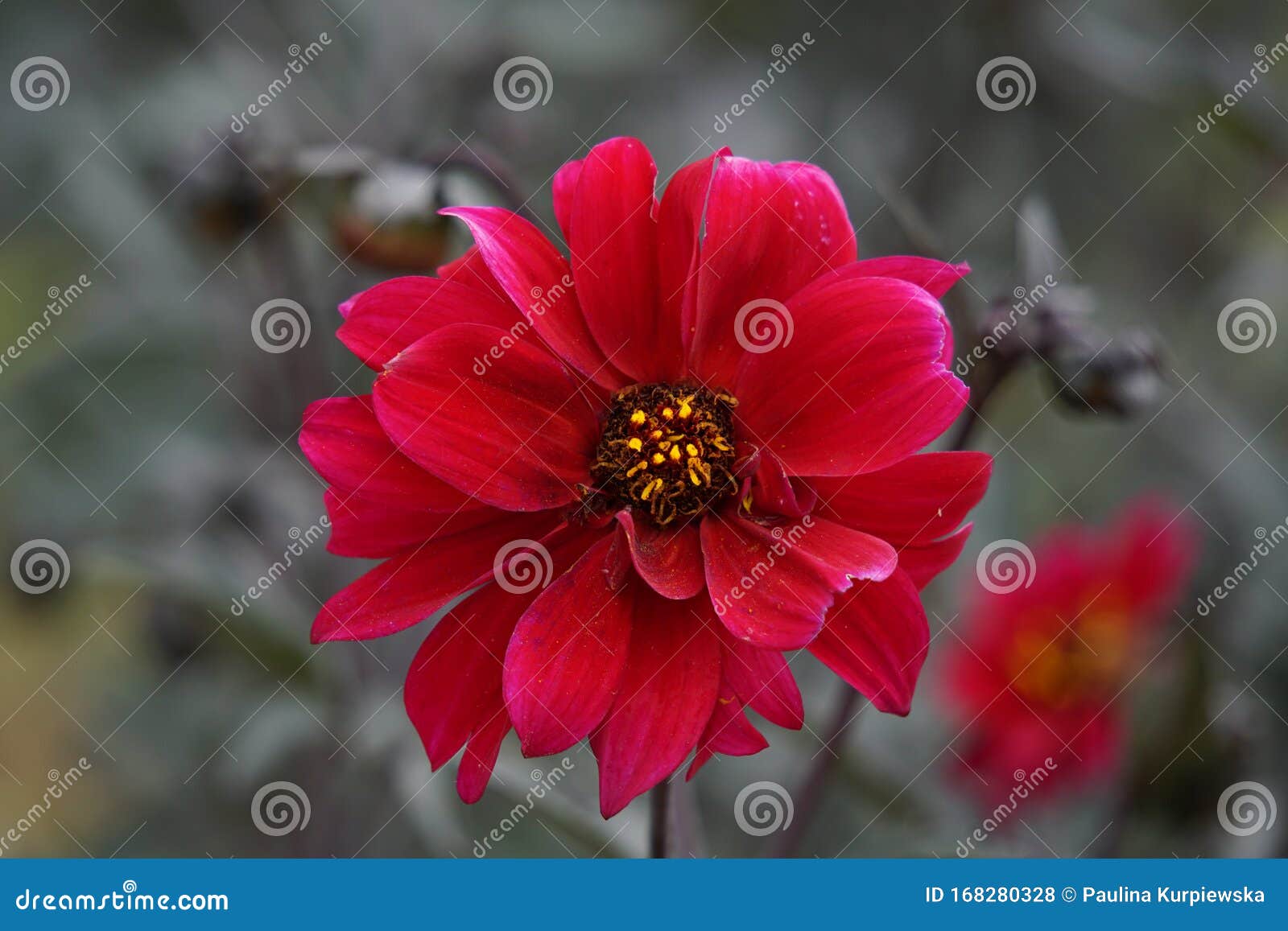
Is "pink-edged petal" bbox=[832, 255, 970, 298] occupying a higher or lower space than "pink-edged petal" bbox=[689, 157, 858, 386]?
higher

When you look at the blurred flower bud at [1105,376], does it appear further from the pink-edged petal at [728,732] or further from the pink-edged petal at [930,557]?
the pink-edged petal at [728,732]

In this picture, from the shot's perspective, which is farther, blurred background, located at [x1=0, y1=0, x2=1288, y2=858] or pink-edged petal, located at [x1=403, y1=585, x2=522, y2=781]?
blurred background, located at [x1=0, y1=0, x2=1288, y2=858]

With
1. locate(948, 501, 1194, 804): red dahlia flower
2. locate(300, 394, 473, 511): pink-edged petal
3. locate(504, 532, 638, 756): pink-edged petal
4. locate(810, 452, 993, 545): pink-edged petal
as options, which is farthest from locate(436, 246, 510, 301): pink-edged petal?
locate(948, 501, 1194, 804): red dahlia flower

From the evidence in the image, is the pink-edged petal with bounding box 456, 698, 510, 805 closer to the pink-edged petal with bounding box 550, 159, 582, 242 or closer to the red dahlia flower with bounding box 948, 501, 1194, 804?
the pink-edged petal with bounding box 550, 159, 582, 242

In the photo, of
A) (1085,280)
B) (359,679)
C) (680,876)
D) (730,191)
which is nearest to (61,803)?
(359,679)

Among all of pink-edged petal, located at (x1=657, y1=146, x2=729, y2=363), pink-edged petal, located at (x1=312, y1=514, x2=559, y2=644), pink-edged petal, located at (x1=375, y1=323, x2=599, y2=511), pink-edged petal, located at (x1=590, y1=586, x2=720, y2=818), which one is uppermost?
pink-edged petal, located at (x1=657, y1=146, x2=729, y2=363)

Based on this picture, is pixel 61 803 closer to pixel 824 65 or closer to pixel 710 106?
pixel 710 106

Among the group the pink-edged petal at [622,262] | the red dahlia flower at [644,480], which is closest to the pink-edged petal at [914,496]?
the red dahlia flower at [644,480]
